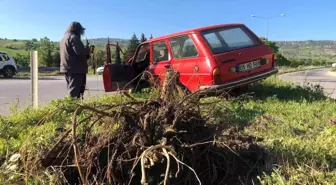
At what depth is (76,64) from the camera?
271 inches

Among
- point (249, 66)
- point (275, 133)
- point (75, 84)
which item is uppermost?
point (249, 66)

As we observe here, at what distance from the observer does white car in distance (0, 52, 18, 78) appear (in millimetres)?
22030

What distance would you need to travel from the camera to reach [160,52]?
753 cm

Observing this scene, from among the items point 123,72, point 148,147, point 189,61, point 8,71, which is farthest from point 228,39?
point 8,71

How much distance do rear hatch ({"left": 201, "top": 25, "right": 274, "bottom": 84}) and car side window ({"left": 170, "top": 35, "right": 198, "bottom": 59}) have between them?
0.32 metres

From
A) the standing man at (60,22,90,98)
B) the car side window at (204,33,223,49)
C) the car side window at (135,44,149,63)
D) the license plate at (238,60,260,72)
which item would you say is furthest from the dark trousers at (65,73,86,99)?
the license plate at (238,60,260,72)

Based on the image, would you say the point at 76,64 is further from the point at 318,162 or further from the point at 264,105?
the point at 318,162

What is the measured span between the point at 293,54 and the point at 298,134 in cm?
14699

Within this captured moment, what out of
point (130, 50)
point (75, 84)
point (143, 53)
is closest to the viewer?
point (75, 84)

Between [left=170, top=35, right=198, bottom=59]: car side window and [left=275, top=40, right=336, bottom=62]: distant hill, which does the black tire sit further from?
[left=275, top=40, right=336, bottom=62]: distant hill

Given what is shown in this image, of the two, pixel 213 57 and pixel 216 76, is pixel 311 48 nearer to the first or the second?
pixel 213 57

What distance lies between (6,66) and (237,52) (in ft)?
66.1

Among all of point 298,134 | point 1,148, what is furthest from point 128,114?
point 298,134

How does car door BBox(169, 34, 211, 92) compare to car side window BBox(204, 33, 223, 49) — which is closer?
car door BBox(169, 34, 211, 92)
